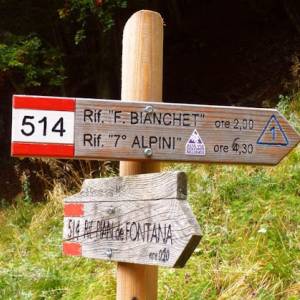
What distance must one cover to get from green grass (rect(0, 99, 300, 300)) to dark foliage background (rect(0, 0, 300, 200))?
2370mm

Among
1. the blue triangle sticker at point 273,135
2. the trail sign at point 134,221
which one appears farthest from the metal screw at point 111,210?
the blue triangle sticker at point 273,135

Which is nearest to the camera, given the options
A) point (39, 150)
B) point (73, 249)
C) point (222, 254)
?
point (39, 150)

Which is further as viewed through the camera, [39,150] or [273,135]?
[273,135]

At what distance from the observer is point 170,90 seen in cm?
962

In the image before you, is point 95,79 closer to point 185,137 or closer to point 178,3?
point 178,3

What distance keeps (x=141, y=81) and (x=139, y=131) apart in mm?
292

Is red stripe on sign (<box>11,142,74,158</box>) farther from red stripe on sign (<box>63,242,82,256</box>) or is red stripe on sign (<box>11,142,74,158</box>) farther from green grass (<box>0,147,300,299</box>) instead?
green grass (<box>0,147,300,299</box>)

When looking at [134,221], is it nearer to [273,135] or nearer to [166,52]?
[273,135]

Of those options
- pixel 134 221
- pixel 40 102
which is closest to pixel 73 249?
pixel 134 221

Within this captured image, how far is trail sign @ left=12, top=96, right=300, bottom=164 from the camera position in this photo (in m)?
2.10

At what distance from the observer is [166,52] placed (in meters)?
10.4

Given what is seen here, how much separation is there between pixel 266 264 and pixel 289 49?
18.4ft

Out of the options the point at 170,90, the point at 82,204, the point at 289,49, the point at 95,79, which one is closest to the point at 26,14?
the point at 95,79

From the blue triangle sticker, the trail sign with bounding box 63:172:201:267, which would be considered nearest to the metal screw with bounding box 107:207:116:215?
the trail sign with bounding box 63:172:201:267
